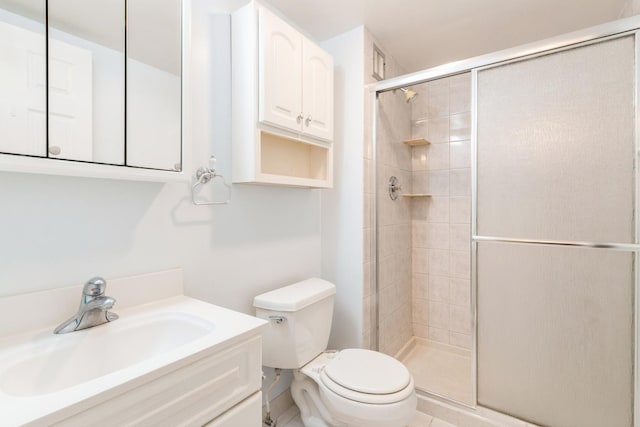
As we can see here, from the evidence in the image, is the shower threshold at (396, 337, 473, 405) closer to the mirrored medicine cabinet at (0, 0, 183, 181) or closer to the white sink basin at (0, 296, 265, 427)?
the white sink basin at (0, 296, 265, 427)

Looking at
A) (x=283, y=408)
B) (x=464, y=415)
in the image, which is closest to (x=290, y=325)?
(x=283, y=408)

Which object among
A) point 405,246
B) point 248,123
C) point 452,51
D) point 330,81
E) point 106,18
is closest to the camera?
point 106,18

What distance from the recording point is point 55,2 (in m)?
0.85

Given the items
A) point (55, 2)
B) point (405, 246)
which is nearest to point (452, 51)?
point (405, 246)

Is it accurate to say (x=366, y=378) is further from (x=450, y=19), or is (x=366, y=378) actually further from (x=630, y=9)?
(x=630, y=9)

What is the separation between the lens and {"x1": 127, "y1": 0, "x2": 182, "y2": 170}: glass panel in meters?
1.01

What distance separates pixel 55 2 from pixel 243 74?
666 millimetres

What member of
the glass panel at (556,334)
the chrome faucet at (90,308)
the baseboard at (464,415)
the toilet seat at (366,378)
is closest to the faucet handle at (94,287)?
the chrome faucet at (90,308)

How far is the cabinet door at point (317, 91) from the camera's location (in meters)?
1.58

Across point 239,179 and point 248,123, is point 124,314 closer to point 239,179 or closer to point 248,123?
point 239,179

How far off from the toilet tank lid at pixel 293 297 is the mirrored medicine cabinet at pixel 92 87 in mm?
722

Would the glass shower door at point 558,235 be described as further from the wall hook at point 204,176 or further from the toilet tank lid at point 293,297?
the wall hook at point 204,176

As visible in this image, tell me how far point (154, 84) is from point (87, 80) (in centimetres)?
19

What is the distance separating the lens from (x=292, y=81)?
1496mm
